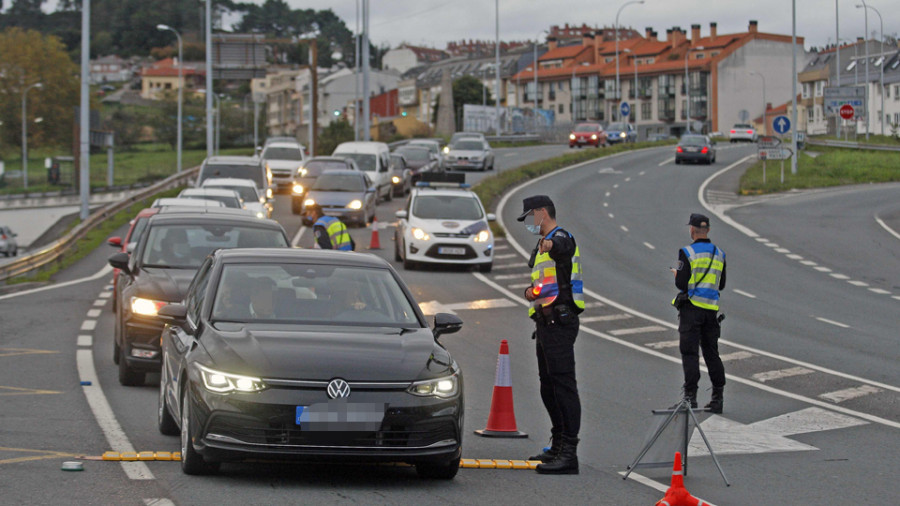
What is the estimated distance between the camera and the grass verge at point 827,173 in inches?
1727

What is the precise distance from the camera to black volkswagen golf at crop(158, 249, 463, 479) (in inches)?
278

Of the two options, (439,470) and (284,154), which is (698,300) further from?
(284,154)

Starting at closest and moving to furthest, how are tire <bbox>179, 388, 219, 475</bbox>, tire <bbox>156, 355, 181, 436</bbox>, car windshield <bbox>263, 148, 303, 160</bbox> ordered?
tire <bbox>179, 388, 219, 475</bbox>
tire <bbox>156, 355, 181, 436</bbox>
car windshield <bbox>263, 148, 303, 160</bbox>

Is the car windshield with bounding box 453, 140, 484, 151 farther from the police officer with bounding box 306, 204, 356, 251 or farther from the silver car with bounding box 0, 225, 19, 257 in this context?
the police officer with bounding box 306, 204, 356, 251

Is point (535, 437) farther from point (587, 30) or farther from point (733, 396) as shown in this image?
point (587, 30)

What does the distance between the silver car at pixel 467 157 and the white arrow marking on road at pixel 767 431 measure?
43095 millimetres

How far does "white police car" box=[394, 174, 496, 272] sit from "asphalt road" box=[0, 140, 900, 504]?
1.36 ft

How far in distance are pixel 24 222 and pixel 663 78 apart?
269ft

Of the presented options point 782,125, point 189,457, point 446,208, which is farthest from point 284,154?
point 189,457

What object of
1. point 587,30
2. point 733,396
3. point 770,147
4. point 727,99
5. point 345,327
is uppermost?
point 587,30

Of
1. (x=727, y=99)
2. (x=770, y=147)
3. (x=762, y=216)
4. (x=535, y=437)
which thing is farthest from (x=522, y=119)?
(x=535, y=437)

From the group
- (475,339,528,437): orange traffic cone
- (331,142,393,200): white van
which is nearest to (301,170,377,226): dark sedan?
(331,142,393,200): white van

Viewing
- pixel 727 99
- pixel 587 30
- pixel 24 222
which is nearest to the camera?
pixel 24 222

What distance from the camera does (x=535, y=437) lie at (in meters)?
9.85
